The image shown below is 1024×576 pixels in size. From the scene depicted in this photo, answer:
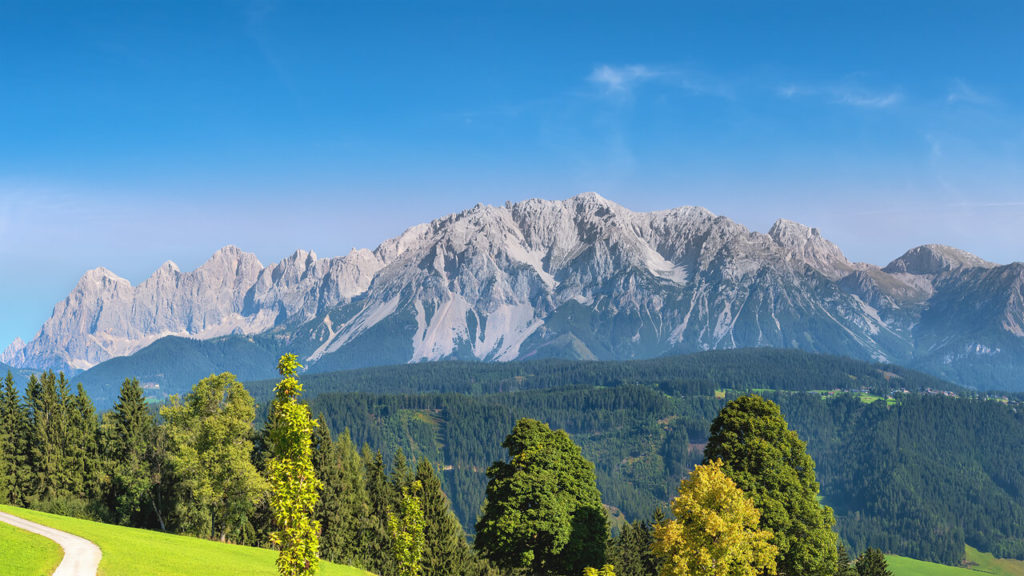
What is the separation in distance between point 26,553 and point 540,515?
39524 millimetres

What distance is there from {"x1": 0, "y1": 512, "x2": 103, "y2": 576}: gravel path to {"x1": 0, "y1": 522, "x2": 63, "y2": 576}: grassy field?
24.5 inches

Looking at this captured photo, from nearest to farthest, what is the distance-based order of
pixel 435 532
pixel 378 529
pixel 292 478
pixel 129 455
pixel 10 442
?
1. pixel 292 478
2. pixel 10 442
3. pixel 129 455
4. pixel 435 532
5. pixel 378 529

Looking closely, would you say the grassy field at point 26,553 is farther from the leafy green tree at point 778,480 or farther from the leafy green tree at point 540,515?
the leafy green tree at point 778,480

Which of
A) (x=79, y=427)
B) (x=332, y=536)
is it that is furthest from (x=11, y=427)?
(x=332, y=536)

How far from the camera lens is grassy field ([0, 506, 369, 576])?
50.5 m

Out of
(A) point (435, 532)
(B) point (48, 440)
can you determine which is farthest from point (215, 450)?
(A) point (435, 532)

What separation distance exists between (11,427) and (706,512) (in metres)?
77.0

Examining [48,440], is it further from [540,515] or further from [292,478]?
[292,478]

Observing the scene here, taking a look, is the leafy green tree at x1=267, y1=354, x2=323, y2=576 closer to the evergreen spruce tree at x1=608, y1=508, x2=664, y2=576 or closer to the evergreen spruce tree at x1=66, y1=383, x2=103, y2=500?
the evergreen spruce tree at x1=66, y1=383, x2=103, y2=500

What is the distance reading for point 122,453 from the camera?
301ft

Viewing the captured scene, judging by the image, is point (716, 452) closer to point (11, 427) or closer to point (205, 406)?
point (205, 406)

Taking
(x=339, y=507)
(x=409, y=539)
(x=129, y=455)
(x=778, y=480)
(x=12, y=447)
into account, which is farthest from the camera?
(x=339, y=507)

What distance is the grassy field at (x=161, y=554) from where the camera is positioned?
166 ft

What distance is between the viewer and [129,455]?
91.2 metres
